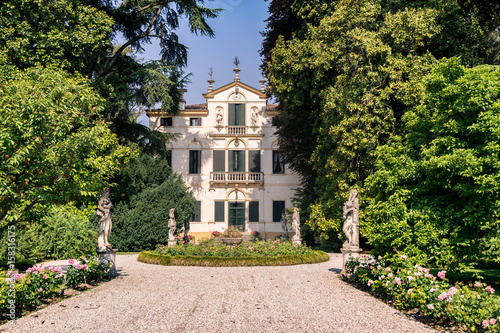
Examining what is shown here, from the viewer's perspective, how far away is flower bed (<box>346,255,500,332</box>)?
19.3ft

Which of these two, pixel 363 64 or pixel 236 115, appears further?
pixel 236 115

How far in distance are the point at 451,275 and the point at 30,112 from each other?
12618mm

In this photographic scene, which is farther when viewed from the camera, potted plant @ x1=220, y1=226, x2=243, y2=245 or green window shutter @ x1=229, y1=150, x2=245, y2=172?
green window shutter @ x1=229, y1=150, x2=245, y2=172

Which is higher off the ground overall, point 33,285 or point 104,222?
point 104,222

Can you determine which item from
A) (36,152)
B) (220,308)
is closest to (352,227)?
(220,308)

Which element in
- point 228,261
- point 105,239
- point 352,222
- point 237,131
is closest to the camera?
point 105,239

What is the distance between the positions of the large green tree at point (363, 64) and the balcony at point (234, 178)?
36.7ft

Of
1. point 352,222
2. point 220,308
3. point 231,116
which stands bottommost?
point 220,308

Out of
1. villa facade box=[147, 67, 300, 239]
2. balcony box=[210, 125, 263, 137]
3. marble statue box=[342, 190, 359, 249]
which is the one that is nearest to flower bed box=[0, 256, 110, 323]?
marble statue box=[342, 190, 359, 249]

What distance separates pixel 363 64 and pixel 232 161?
15.3m

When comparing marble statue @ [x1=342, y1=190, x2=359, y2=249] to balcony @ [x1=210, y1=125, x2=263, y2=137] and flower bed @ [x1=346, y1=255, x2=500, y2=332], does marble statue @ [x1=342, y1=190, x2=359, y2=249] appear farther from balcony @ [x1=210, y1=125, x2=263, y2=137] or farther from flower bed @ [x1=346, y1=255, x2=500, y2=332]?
balcony @ [x1=210, y1=125, x2=263, y2=137]

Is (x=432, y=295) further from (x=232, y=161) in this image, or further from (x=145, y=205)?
(x=232, y=161)

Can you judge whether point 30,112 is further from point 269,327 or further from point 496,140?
point 496,140

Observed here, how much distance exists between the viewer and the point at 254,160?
95.8 ft
